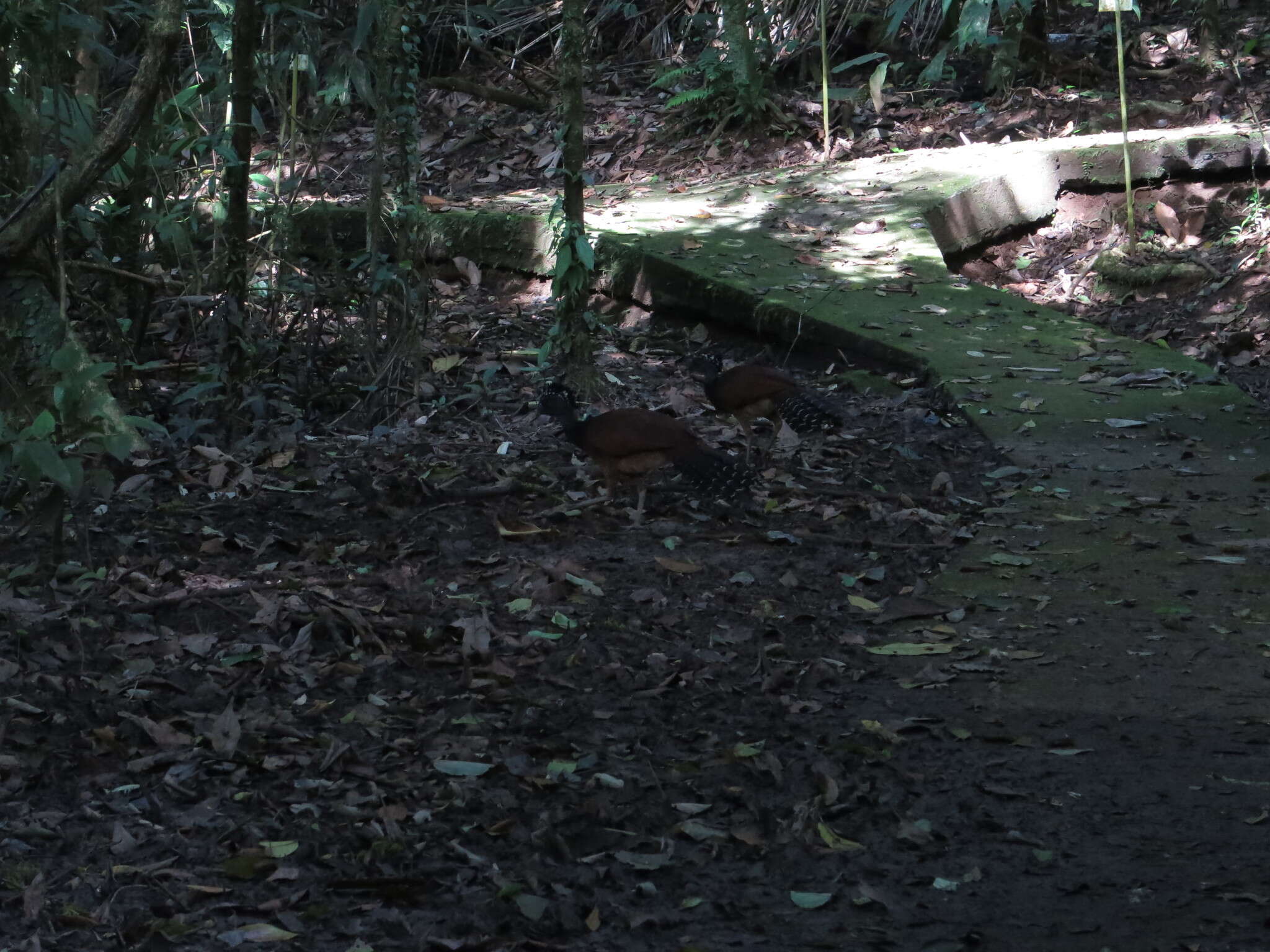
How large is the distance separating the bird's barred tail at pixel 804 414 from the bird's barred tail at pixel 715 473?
619mm

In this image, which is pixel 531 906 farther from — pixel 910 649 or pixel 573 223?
pixel 573 223

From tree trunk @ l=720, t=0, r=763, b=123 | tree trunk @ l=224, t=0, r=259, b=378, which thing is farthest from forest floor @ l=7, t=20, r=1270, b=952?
tree trunk @ l=720, t=0, r=763, b=123

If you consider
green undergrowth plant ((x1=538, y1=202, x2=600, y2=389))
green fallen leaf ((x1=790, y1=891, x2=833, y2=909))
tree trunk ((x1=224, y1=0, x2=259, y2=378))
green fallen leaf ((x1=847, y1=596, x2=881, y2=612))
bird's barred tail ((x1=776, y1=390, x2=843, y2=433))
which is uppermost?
tree trunk ((x1=224, y1=0, x2=259, y2=378))

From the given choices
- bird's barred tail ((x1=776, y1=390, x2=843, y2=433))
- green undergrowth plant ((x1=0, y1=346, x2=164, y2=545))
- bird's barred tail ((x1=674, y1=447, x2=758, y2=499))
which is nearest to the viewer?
green undergrowth plant ((x1=0, y1=346, x2=164, y2=545))

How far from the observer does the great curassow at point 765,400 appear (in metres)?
5.52

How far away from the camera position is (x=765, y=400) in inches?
221

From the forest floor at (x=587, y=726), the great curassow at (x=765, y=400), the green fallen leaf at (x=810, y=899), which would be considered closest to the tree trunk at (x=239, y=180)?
the forest floor at (x=587, y=726)

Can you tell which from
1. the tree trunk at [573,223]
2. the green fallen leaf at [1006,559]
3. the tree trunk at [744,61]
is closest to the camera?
the green fallen leaf at [1006,559]

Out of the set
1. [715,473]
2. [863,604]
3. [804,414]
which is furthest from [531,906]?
[804,414]

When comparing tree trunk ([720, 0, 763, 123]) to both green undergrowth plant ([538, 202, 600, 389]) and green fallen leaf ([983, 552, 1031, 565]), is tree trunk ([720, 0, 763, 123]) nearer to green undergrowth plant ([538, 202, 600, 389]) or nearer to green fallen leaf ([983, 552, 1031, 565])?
green undergrowth plant ([538, 202, 600, 389])

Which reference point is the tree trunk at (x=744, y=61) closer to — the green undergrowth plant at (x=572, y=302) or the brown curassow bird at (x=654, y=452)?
the green undergrowth plant at (x=572, y=302)

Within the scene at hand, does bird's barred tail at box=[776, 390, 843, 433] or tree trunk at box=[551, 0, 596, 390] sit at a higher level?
tree trunk at box=[551, 0, 596, 390]

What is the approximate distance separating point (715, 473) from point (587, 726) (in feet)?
5.19

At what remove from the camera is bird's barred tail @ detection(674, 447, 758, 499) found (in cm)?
490
